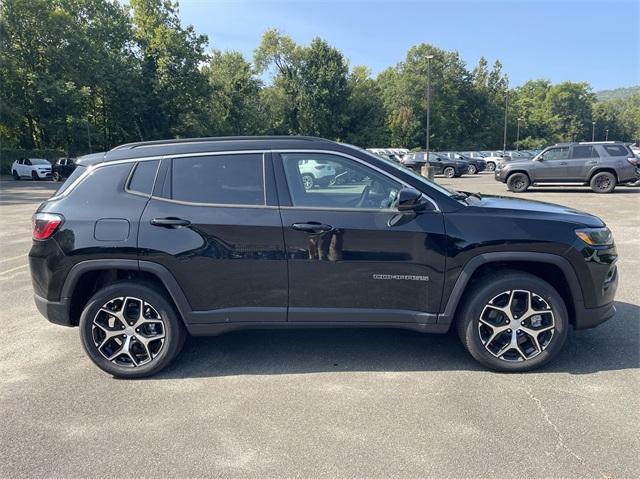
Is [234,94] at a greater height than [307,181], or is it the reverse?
[234,94]

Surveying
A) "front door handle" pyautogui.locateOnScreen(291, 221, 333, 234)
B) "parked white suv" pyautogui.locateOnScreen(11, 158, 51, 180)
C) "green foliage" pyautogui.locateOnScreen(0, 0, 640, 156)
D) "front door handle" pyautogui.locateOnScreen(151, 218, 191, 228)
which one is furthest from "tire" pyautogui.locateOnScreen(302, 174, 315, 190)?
"green foliage" pyautogui.locateOnScreen(0, 0, 640, 156)

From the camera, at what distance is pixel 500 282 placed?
138 inches

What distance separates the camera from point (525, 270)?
145 inches

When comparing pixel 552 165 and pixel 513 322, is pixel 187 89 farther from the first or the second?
pixel 513 322

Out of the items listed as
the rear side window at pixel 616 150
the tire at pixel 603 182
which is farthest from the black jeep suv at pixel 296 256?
the rear side window at pixel 616 150

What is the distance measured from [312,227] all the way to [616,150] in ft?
55.9

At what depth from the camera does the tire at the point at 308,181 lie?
3.66 meters

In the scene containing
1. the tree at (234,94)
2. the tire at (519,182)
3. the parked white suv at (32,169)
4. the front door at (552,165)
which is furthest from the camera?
the tree at (234,94)

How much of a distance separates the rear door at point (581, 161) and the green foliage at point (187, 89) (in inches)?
1264

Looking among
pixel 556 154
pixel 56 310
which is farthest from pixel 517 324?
pixel 556 154

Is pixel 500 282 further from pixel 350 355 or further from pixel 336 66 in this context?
pixel 336 66

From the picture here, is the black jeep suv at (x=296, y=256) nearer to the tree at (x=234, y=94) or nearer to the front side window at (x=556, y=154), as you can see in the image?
the front side window at (x=556, y=154)

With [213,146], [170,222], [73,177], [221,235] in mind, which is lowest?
[221,235]

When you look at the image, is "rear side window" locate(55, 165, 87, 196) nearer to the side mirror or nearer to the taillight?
the taillight
